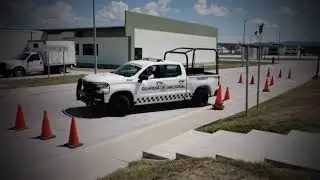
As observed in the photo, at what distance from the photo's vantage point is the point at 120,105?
10.2 m

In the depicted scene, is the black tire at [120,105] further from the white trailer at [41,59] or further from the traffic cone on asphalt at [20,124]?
the white trailer at [41,59]

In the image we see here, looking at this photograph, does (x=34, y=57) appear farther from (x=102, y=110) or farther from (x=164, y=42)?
(x=164, y=42)

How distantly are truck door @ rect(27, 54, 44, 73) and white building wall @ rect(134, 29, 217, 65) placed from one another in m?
13.9

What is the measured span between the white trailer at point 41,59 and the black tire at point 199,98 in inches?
577

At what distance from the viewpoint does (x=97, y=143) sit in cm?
740

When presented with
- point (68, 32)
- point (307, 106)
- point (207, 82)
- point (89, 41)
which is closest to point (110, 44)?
point (89, 41)

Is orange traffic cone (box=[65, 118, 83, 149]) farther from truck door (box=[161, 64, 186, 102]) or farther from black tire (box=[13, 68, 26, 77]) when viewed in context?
black tire (box=[13, 68, 26, 77])

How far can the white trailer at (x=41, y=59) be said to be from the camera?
2384cm

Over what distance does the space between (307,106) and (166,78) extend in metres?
4.90

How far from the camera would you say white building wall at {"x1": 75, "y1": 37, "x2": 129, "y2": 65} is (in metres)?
36.6

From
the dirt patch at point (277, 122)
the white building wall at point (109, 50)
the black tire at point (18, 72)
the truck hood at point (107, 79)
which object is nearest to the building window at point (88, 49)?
the white building wall at point (109, 50)

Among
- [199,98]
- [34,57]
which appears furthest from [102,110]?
[34,57]

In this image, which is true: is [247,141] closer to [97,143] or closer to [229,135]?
[229,135]

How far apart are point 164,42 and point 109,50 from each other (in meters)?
8.30
